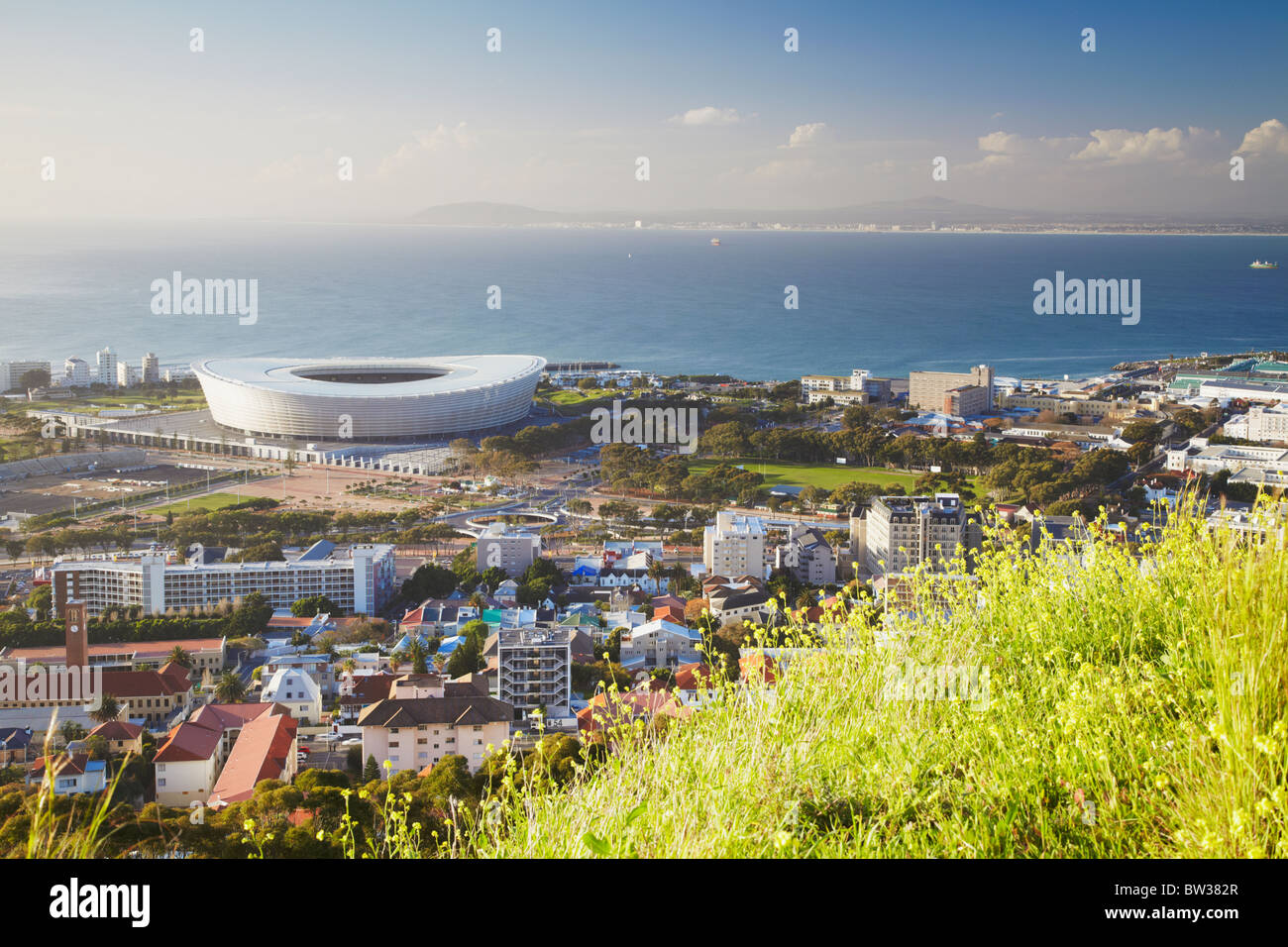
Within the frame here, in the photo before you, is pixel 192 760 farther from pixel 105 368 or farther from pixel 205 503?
pixel 105 368

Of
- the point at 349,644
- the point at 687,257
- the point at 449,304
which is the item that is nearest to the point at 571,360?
the point at 449,304

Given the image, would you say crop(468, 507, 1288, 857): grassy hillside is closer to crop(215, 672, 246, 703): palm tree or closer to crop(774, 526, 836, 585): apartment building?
crop(215, 672, 246, 703): palm tree

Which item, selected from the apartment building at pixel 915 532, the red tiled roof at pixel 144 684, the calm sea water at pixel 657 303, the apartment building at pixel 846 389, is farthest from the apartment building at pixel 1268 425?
the red tiled roof at pixel 144 684

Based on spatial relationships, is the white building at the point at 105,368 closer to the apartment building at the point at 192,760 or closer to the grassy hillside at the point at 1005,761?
the apartment building at the point at 192,760

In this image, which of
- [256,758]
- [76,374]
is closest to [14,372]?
[76,374]
